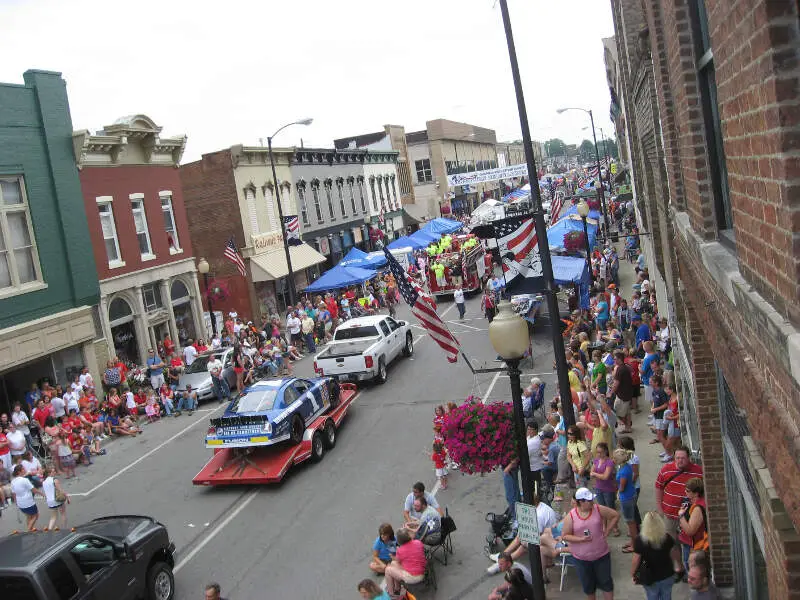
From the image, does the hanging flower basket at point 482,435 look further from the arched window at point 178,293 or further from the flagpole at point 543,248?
the arched window at point 178,293

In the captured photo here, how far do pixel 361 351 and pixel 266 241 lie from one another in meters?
18.6

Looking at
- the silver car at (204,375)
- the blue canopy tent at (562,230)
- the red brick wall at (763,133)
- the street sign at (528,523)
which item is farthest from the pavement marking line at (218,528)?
the blue canopy tent at (562,230)

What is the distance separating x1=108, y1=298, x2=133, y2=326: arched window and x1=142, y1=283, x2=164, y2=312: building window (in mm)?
1060

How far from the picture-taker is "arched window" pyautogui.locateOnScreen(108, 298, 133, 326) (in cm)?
2673

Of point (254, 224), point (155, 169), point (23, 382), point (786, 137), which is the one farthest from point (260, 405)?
point (254, 224)

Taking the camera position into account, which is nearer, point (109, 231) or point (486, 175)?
point (109, 231)

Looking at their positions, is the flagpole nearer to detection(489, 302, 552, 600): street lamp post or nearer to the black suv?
detection(489, 302, 552, 600): street lamp post

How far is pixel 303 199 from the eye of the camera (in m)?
44.1

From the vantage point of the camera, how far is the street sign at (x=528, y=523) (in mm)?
7684

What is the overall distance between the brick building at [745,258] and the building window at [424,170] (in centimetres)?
7128

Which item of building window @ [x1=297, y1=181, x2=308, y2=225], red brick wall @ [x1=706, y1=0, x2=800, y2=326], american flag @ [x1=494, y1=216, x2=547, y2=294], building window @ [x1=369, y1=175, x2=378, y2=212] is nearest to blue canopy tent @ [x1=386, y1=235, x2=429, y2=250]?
building window @ [x1=297, y1=181, x2=308, y2=225]

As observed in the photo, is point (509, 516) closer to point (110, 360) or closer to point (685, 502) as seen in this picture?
point (685, 502)

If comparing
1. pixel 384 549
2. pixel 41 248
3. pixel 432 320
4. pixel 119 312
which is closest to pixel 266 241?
pixel 119 312

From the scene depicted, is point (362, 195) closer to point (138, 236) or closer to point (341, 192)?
point (341, 192)
